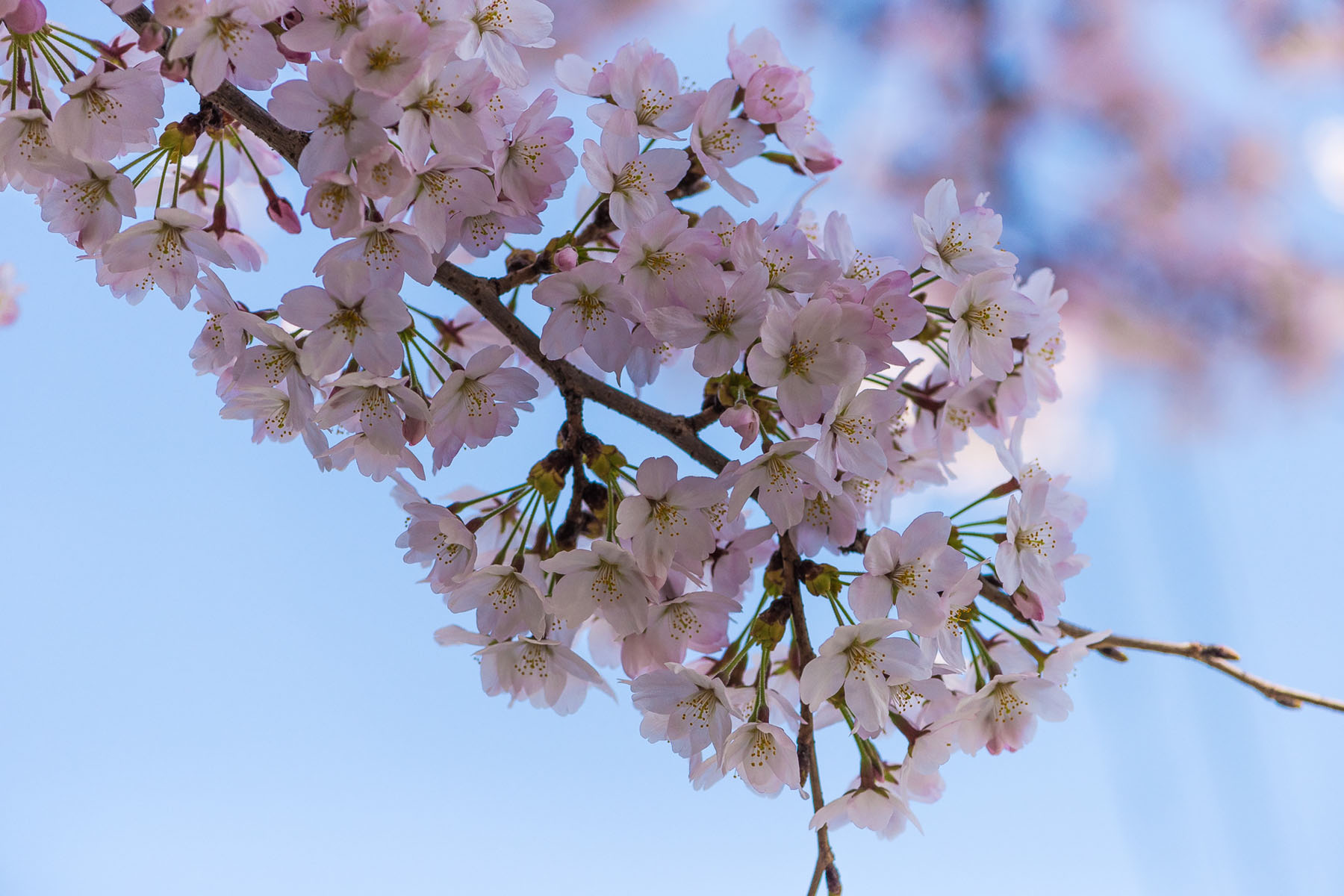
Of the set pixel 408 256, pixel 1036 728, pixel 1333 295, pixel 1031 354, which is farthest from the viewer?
pixel 1333 295

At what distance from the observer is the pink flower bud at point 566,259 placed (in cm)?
61

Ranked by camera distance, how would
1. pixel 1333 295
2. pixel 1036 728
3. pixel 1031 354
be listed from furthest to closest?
pixel 1333 295, pixel 1031 354, pixel 1036 728

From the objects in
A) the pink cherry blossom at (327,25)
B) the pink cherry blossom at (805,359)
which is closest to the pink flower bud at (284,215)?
the pink cherry blossom at (327,25)

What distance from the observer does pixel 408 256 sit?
0.56 meters

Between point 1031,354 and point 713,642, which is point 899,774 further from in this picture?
point 1031,354

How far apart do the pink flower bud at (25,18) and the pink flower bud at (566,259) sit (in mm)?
343

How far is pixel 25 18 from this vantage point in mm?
541

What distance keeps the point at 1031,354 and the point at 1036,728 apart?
12.5 inches

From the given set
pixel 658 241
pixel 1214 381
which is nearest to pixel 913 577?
pixel 658 241

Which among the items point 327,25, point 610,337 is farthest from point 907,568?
point 327,25

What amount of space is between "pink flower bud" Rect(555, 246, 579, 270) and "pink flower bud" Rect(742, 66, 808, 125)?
0.20 meters

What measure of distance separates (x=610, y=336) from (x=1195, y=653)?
555mm

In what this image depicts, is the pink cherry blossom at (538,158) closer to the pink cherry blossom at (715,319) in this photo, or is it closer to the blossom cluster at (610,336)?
the blossom cluster at (610,336)

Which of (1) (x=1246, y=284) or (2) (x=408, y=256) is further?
(1) (x=1246, y=284)
